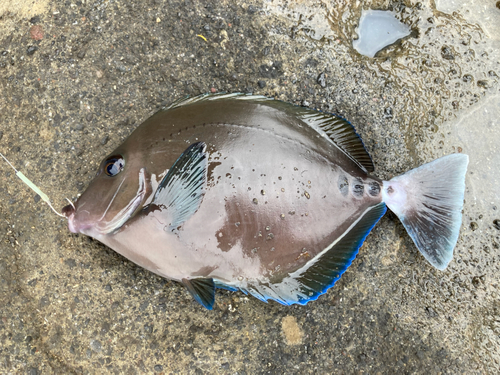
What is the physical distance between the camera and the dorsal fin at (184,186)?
188cm

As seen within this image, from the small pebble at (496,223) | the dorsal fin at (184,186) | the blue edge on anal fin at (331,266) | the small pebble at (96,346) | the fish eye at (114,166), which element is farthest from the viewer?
the small pebble at (496,223)

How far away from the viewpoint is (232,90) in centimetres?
242

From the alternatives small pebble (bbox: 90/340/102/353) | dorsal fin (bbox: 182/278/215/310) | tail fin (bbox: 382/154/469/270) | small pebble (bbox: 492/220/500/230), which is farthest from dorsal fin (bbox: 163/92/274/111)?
small pebble (bbox: 492/220/500/230)

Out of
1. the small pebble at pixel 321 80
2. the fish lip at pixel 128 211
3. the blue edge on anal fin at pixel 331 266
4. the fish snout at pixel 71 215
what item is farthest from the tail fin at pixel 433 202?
the fish snout at pixel 71 215

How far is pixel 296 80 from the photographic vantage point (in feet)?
7.91

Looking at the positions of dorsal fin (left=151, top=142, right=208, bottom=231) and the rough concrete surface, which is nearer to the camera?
dorsal fin (left=151, top=142, right=208, bottom=231)

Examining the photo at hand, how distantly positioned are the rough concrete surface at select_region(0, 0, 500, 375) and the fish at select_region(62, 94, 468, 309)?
10.6 inches

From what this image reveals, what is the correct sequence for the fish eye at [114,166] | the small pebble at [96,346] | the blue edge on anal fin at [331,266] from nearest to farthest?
the fish eye at [114,166]
the blue edge on anal fin at [331,266]
the small pebble at [96,346]

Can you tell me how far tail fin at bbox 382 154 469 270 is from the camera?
2.09 metres

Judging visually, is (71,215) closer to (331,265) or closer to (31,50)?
(31,50)

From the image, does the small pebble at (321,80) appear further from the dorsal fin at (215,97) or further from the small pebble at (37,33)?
the small pebble at (37,33)

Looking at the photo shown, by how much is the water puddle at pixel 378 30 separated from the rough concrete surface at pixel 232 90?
0.18 feet

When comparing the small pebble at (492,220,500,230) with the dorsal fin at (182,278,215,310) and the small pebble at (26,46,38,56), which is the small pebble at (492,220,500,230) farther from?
the small pebble at (26,46,38,56)

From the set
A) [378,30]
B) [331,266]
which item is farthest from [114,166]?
[378,30]
